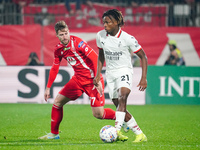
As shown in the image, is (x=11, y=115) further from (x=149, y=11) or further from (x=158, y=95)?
(x=149, y=11)

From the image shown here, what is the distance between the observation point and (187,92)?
14273mm

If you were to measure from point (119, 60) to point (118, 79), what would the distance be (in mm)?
294

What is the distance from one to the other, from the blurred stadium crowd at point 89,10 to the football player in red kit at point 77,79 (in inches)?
372

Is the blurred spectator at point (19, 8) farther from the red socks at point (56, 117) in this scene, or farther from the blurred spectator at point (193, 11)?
the red socks at point (56, 117)

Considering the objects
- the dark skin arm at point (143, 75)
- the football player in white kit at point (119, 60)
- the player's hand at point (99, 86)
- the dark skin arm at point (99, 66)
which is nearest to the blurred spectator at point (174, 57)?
the player's hand at point (99, 86)

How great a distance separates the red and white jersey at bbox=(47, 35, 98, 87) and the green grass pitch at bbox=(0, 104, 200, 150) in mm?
1097

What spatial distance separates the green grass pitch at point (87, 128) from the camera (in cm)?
641

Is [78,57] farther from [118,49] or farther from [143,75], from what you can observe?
[143,75]

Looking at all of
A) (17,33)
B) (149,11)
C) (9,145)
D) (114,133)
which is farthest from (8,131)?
(149,11)

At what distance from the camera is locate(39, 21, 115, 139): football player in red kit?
7.29 meters

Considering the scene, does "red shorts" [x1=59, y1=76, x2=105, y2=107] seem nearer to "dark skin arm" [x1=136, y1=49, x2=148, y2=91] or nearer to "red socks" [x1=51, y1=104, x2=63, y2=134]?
"red socks" [x1=51, y1=104, x2=63, y2=134]

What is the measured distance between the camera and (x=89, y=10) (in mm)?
16938

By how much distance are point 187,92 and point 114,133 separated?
8302 millimetres

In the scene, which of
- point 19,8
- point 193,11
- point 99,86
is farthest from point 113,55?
point 19,8
